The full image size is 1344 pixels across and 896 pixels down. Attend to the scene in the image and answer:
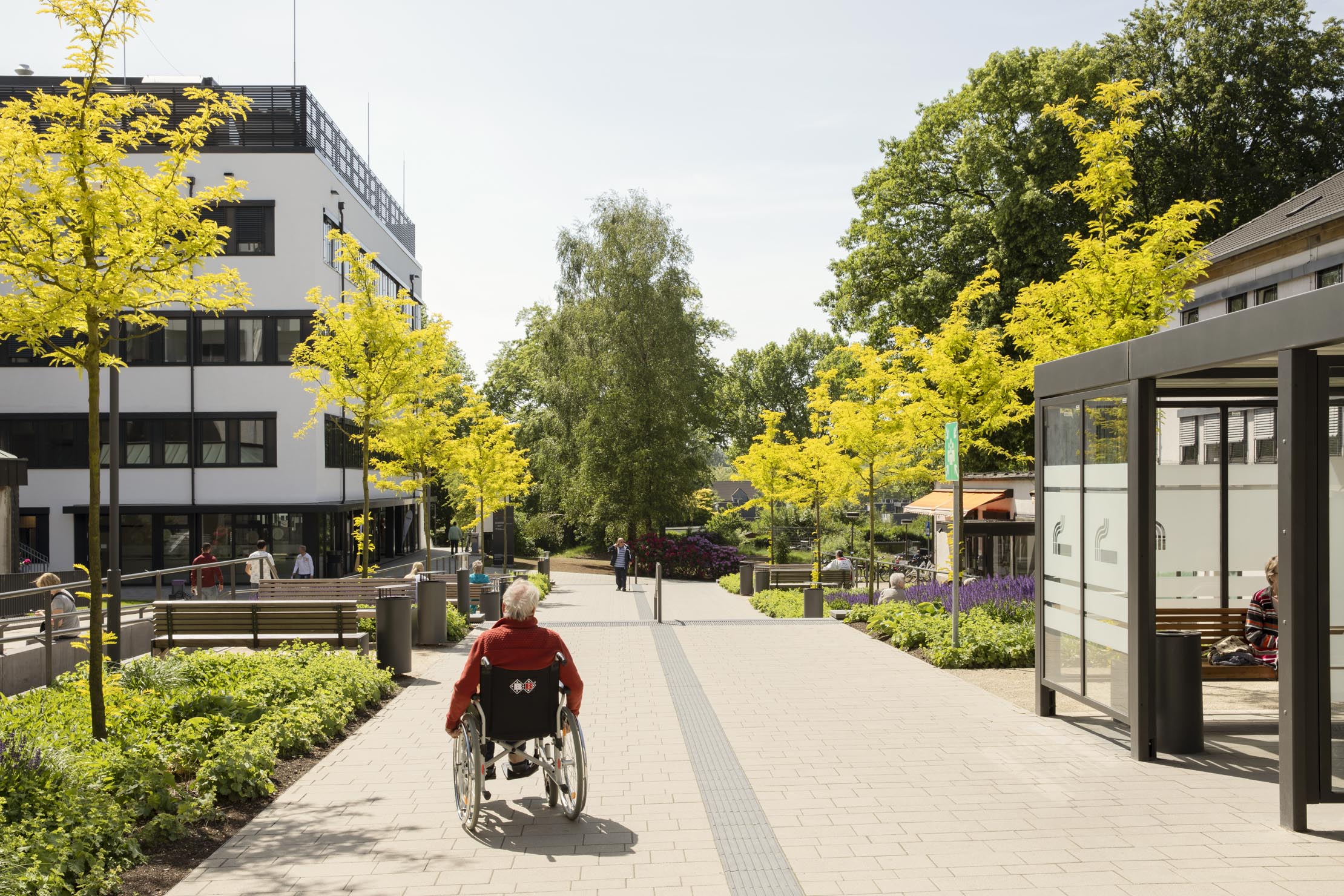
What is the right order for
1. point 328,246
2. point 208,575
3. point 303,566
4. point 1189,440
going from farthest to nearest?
point 328,246 < point 303,566 < point 208,575 < point 1189,440

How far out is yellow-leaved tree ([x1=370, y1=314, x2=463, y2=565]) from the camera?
20656mm

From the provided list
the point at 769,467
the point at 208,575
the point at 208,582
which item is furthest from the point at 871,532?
the point at 769,467

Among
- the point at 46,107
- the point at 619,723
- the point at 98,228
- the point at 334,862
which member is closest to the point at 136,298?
the point at 98,228

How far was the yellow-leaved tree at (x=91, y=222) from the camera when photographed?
701 cm

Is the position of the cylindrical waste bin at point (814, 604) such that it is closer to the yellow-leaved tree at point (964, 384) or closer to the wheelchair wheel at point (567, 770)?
the yellow-leaved tree at point (964, 384)

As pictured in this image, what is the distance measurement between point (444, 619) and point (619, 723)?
6.65m

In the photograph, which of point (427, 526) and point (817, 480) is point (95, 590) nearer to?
point (427, 526)

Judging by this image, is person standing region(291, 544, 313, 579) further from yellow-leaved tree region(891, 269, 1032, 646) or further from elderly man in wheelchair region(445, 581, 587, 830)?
elderly man in wheelchair region(445, 581, 587, 830)

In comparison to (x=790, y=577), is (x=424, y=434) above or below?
above

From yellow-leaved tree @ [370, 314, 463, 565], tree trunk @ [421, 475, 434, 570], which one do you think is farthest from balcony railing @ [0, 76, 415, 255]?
tree trunk @ [421, 475, 434, 570]

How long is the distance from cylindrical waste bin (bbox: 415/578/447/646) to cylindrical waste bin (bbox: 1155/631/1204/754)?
10.1 meters

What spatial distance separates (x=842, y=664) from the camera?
1317cm

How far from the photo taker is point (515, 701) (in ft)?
21.3

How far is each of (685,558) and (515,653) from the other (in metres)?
33.8
